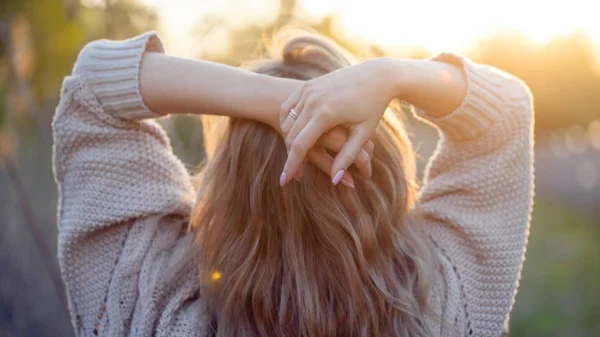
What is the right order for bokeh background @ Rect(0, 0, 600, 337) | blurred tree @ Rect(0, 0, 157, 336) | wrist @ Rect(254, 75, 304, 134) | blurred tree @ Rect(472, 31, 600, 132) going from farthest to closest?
blurred tree @ Rect(472, 31, 600, 132) → bokeh background @ Rect(0, 0, 600, 337) → blurred tree @ Rect(0, 0, 157, 336) → wrist @ Rect(254, 75, 304, 134)

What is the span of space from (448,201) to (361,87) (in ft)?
1.36

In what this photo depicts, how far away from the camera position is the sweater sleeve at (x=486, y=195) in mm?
1259

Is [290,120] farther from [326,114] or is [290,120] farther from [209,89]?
[209,89]

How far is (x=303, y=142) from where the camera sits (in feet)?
3.43

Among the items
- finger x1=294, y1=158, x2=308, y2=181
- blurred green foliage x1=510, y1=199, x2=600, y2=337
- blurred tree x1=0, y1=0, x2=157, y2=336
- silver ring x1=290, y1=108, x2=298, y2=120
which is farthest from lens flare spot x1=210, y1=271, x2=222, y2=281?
blurred green foliage x1=510, y1=199, x2=600, y2=337

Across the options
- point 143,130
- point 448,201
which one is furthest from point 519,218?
point 143,130

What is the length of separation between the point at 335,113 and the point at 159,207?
48 centimetres

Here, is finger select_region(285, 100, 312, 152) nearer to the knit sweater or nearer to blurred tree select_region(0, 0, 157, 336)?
the knit sweater

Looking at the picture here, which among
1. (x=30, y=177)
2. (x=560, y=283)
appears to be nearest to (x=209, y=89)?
(x=30, y=177)

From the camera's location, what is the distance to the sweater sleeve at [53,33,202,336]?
4.02 feet

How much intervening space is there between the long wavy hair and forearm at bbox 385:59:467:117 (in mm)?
90

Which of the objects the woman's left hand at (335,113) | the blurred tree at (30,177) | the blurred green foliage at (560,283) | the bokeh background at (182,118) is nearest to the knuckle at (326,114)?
the woman's left hand at (335,113)

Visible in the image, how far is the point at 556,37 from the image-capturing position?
51.5ft

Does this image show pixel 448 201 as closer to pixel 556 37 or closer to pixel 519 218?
pixel 519 218
